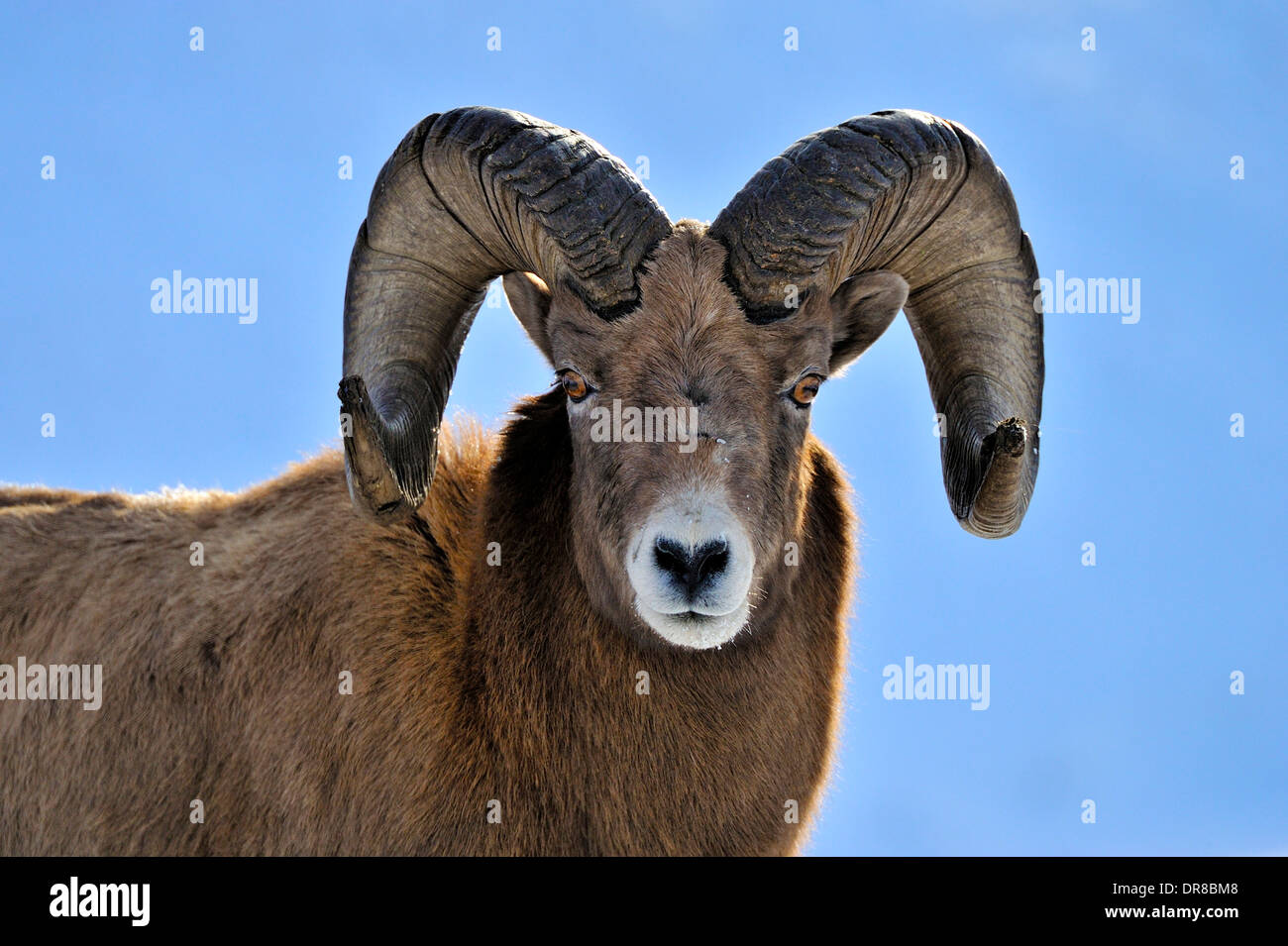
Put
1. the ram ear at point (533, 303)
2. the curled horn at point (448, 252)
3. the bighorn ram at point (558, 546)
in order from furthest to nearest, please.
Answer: the ram ear at point (533, 303), the curled horn at point (448, 252), the bighorn ram at point (558, 546)

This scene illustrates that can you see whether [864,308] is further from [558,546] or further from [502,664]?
[502,664]

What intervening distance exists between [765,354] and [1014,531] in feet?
6.73

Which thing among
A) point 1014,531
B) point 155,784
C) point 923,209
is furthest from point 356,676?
point 923,209

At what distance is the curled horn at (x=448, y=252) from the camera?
7.88 m

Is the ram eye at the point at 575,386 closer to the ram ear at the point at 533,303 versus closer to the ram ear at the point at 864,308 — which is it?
the ram ear at the point at 533,303

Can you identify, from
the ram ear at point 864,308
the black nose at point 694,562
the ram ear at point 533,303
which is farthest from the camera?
the ram ear at point 533,303

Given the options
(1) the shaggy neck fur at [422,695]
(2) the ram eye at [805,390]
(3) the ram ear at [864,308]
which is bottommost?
(1) the shaggy neck fur at [422,695]

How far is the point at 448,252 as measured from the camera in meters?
8.92

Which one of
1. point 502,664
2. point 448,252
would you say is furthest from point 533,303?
point 502,664

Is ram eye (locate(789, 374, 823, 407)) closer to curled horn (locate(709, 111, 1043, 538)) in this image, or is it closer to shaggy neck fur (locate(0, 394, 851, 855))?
curled horn (locate(709, 111, 1043, 538))

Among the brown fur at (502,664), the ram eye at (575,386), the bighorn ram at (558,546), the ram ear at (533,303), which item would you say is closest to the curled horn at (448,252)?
the bighorn ram at (558,546)

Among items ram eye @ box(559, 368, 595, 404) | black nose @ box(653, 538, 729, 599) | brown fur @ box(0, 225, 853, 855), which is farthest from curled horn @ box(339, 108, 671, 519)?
black nose @ box(653, 538, 729, 599)

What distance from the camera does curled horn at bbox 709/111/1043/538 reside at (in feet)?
25.9
